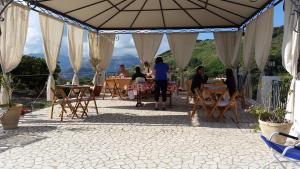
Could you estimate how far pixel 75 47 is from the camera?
1138cm

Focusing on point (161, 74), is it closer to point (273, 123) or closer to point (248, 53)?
point (248, 53)

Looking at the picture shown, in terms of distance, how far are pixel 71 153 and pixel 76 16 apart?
6.76 meters

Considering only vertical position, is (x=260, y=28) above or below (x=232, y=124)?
above

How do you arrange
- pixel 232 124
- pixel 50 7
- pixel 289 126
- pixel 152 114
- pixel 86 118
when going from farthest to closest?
pixel 50 7
pixel 152 114
pixel 86 118
pixel 232 124
pixel 289 126

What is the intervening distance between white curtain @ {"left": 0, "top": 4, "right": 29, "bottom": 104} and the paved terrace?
1.17 metres

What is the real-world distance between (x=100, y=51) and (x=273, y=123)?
368 inches

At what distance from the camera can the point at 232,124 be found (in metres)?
6.50

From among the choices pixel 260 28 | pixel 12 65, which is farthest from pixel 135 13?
pixel 12 65

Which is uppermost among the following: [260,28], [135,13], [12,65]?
[135,13]

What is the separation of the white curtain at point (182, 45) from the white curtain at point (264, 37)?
13.3 feet

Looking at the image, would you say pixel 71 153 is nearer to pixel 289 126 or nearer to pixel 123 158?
pixel 123 158

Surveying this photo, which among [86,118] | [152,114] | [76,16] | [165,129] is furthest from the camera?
[76,16]

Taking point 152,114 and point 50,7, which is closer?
point 152,114

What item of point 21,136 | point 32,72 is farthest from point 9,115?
point 32,72
